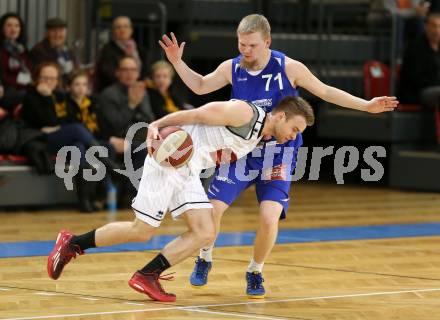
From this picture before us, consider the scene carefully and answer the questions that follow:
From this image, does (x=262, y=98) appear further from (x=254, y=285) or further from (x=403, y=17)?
(x=403, y=17)

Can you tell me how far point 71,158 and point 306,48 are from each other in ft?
15.4

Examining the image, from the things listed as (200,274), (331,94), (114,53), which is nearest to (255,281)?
(200,274)

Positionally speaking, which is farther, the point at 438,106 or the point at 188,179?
the point at 438,106

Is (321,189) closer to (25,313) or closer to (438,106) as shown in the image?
(438,106)

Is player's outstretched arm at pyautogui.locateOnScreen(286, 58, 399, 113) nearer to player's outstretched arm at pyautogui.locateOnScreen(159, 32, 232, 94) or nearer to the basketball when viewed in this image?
player's outstretched arm at pyautogui.locateOnScreen(159, 32, 232, 94)

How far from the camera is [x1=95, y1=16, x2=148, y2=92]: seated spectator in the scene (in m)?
12.2

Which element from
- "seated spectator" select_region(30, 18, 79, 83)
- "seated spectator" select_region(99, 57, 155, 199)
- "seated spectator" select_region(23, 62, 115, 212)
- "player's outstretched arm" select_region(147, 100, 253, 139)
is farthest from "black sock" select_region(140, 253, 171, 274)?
"seated spectator" select_region(30, 18, 79, 83)

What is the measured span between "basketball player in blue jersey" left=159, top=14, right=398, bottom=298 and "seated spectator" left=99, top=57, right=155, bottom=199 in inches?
170

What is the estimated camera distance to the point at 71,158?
435 inches

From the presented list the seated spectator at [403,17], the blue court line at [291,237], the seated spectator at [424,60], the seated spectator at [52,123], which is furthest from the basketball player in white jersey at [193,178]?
the seated spectator at [403,17]

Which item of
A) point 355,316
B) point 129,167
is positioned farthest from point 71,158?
point 355,316

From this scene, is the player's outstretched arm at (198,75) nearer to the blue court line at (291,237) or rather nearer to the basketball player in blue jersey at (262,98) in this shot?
the basketball player in blue jersey at (262,98)

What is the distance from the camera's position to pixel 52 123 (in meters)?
11.1

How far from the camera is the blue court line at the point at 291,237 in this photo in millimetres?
8723
